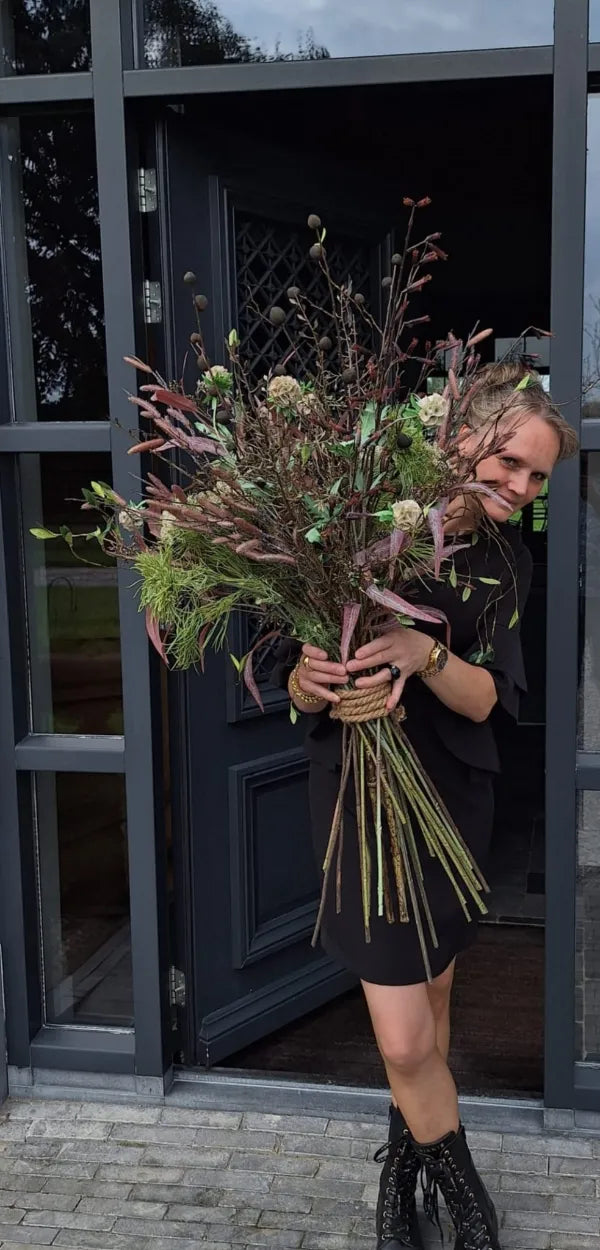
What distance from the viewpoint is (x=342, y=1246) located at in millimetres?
2500

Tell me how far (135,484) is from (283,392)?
3.95ft

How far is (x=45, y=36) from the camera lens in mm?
2863

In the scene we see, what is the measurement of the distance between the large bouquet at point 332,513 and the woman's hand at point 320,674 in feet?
0.08

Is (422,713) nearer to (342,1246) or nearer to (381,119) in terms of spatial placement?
(342,1246)

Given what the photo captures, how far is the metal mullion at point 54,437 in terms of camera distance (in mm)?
2932

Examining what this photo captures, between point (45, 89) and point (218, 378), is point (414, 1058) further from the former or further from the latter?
point (45, 89)

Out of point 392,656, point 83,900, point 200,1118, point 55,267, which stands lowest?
point 200,1118

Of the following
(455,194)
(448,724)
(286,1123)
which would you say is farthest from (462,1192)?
(455,194)

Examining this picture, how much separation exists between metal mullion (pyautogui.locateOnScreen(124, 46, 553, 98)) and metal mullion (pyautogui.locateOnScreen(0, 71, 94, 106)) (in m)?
0.12

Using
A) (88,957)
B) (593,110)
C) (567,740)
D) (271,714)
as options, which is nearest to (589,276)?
(593,110)

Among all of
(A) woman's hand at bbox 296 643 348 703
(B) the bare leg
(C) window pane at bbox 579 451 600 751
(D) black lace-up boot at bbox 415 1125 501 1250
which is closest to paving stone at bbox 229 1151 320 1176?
(D) black lace-up boot at bbox 415 1125 501 1250

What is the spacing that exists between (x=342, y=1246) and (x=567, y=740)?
125cm

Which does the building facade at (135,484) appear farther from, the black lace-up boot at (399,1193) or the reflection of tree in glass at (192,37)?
the black lace-up boot at (399,1193)

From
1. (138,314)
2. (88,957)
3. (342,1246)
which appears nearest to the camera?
(342,1246)
